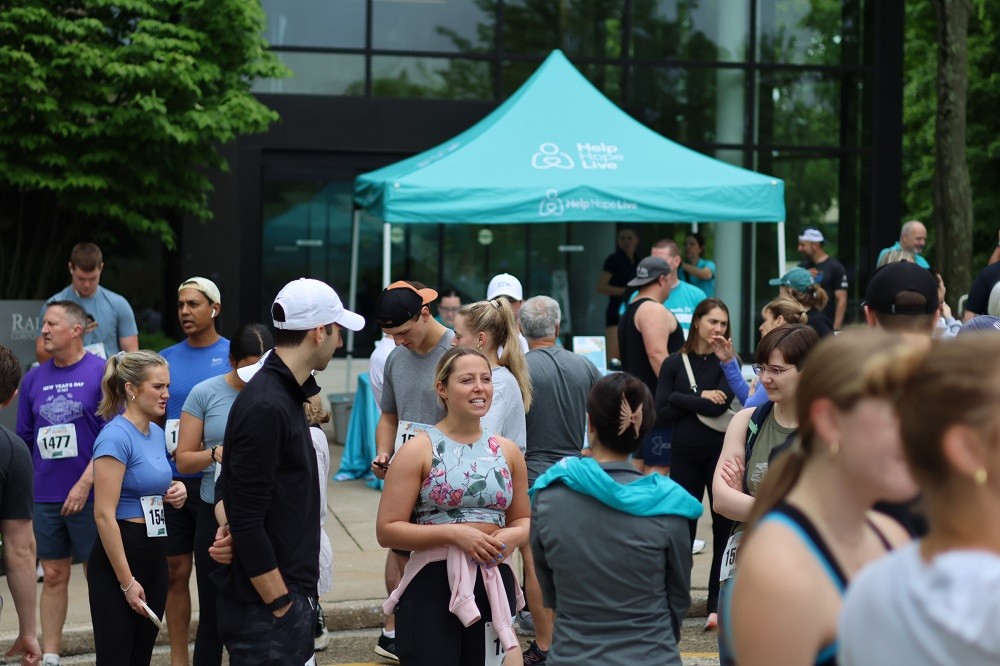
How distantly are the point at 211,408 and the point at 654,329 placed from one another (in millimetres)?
3547

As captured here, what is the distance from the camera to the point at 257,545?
402 centimetres

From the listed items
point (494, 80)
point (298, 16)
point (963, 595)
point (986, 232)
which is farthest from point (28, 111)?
point (986, 232)

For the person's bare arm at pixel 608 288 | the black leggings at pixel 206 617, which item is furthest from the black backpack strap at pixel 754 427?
the person's bare arm at pixel 608 288

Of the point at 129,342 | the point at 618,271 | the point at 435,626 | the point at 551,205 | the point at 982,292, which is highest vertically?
the point at 551,205

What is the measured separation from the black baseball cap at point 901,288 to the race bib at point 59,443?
425cm

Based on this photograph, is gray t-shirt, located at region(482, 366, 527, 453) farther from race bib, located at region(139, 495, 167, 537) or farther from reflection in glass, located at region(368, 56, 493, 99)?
reflection in glass, located at region(368, 56, 493, 99)

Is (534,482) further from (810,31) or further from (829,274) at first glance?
(810,31)

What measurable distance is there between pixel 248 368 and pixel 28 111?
7.90m

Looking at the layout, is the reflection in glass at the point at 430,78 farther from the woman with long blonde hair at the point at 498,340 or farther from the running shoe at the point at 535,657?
the running shoe at the point at 535,657

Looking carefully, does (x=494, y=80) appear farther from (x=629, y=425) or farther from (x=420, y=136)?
(x=629, y=425)

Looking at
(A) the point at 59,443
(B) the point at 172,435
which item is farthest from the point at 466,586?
(A) the point at 59,443

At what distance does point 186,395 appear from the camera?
6.63m

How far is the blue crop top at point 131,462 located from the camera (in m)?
5.34

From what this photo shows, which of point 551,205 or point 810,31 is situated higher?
point 810,31
